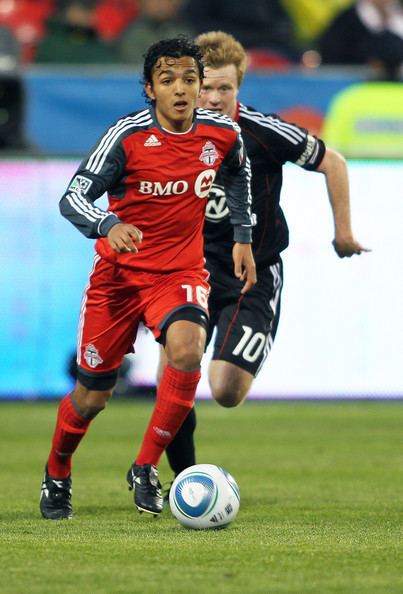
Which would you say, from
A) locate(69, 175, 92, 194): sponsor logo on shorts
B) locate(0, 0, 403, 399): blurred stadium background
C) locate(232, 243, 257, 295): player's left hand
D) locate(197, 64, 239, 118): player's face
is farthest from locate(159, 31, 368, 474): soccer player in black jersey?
locate(0, 0, 403, 399): blurred stadium background

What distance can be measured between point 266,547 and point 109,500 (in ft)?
6.49

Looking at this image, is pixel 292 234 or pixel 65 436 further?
pixel 292 234

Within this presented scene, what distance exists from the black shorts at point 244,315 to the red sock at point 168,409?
112 cm

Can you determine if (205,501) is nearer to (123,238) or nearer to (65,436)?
(65,436)

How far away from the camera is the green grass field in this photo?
4.56m

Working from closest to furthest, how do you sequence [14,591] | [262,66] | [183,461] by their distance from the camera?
1. [14,591]
2. [183,461]
3. [262,66]

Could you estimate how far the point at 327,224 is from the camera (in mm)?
13141

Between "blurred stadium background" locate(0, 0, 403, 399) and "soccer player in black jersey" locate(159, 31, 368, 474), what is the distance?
5621 mm

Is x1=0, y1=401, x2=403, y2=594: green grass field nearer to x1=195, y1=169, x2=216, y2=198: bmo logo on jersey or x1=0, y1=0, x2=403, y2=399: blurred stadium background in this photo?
x1=0, y1=0, x2=403, y2=399: blurred stadium background

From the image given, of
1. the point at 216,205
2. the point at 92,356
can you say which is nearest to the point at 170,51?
the point at 216,205

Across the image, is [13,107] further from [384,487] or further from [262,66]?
[384,487]

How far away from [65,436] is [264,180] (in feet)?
6.04

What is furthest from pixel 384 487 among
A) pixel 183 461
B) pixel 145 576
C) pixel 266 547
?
pixel 145 576

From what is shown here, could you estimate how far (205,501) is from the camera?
578 cm
